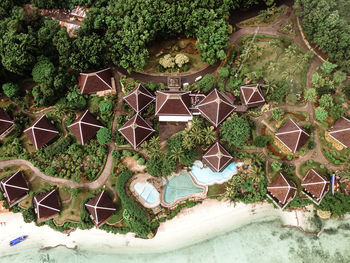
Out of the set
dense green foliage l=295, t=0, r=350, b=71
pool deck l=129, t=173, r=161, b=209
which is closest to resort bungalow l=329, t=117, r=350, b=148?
dense green foliage l=295, t=0, r=350, b=71

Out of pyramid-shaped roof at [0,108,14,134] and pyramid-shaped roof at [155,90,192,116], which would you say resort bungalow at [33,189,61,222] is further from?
pyramid-shaped roof at [155,90,192,116]

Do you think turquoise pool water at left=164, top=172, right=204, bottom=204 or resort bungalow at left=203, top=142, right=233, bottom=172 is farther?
turquoise pool water at left=164, top=172, right=204, bottom=204

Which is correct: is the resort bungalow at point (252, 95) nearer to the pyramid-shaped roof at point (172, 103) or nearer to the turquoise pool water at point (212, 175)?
the pyramid-shaped roof at point (172, 103)

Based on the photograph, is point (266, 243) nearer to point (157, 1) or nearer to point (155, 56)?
point (155, 56)

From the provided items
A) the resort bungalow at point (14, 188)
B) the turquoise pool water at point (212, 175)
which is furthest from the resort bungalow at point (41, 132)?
the turquoise pool water at point (212, 175)

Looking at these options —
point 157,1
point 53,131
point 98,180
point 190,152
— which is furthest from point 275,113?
point 53,131

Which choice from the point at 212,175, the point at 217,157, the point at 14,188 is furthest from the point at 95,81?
the point at 212,175

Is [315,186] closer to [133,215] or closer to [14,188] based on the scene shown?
[133,215]
